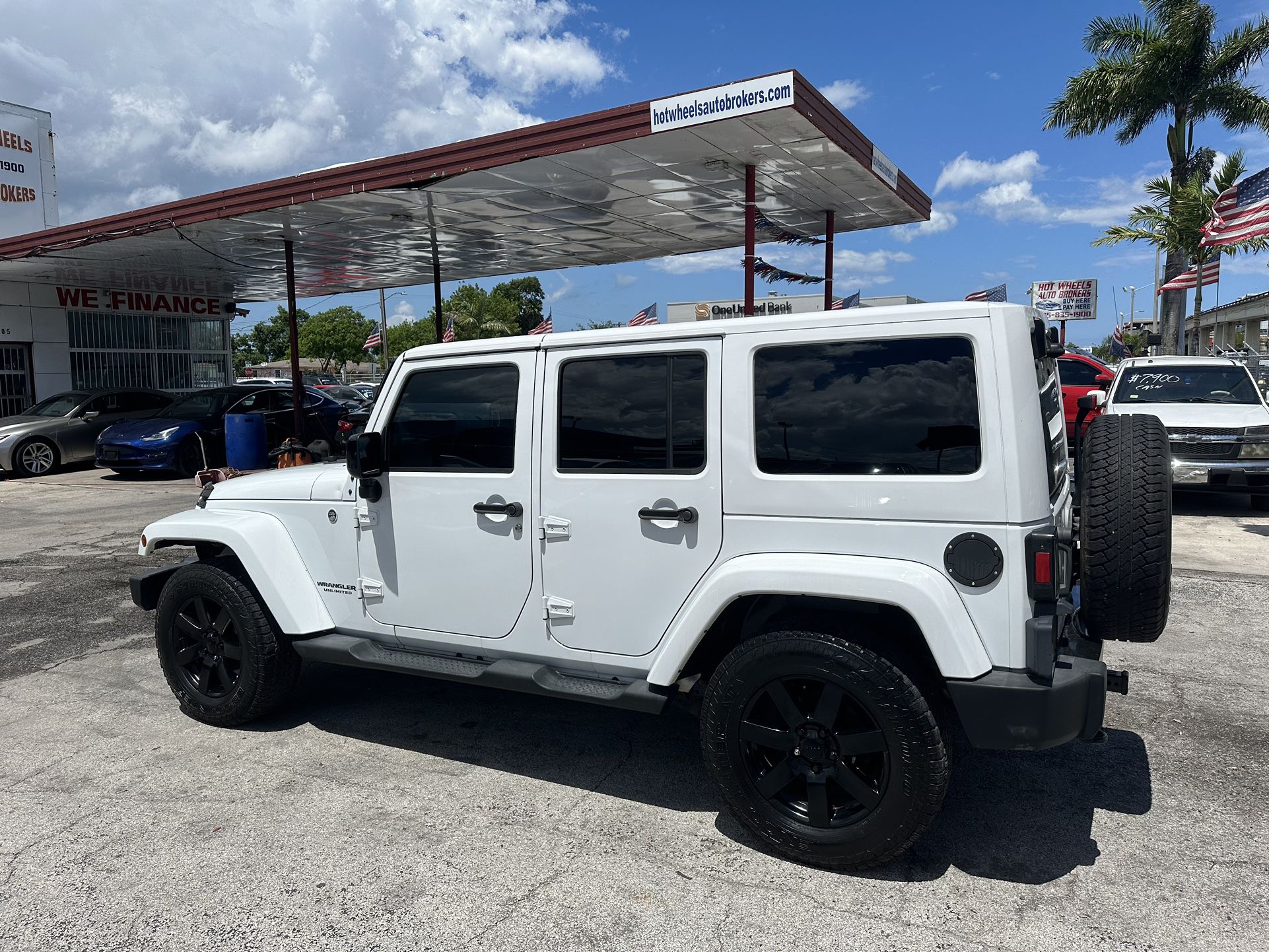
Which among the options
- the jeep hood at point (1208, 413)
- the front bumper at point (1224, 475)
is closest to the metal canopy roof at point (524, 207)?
the jeep hood at point (1208, 413)

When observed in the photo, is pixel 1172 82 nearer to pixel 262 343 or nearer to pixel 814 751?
pixel 814 751

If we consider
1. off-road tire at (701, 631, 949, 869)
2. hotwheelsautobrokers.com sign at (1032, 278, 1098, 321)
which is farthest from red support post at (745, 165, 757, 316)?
hotwheelsautobrokers.com sign at (1032, 278, 1098, 321)

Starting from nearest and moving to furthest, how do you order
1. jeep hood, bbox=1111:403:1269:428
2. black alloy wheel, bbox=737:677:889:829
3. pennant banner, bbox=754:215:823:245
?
1. black alloy wheel, bbox=737:677:889:829
2. jeep hood, bbox=1111:403:1269:428
3. pennant banner, bbox=754:215:823:245

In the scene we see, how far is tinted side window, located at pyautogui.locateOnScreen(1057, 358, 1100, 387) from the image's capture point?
15.3 m

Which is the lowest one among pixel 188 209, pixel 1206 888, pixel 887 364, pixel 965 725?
pixel 1206 888

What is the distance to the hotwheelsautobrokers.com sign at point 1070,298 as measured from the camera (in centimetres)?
3197

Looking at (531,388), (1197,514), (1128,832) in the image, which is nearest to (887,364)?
(531,388)

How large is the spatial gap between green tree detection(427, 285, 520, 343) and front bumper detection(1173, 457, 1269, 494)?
176ft

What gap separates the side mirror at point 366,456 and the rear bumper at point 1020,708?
2530 millimetres

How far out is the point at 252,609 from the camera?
14.1 ft

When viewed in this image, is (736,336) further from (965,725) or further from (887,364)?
(965,725)

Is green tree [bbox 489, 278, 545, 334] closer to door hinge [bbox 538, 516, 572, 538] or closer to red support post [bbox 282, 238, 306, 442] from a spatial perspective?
red support post [bbox 282, 238, 306, 442]

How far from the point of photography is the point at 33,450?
52.5 ft

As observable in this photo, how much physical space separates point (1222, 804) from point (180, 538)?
192 inches
